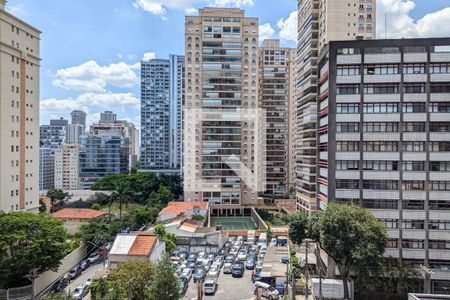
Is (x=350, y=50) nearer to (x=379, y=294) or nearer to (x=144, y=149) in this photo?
(x=379, y=294)

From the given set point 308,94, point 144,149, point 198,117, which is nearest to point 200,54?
point 198,117

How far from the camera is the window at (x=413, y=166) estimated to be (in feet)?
73.1

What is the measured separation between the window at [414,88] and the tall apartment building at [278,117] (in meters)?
44.7

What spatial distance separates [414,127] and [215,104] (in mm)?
34613

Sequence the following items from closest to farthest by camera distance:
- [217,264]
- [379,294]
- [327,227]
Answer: [327,227] < [379,294] < [217,264]

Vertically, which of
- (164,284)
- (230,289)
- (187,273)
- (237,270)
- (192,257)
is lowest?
(230,289)

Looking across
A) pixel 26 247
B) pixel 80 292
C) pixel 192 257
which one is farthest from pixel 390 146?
pixel 26 247

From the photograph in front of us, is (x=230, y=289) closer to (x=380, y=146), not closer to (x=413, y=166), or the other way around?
(x=380, y=146)

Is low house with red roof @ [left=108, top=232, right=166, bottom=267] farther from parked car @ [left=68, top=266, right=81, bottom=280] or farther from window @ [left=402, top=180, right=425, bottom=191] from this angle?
window @ [left=402, top=180, right=425, bottom=191]

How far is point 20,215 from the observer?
23109 mm

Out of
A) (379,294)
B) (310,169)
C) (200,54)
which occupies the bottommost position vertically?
(379,294)

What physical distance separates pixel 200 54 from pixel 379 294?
41854 millimetres

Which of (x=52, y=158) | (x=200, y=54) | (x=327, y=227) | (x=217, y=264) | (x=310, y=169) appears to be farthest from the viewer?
(x=52, y=158)

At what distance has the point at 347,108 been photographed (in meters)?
23.2
